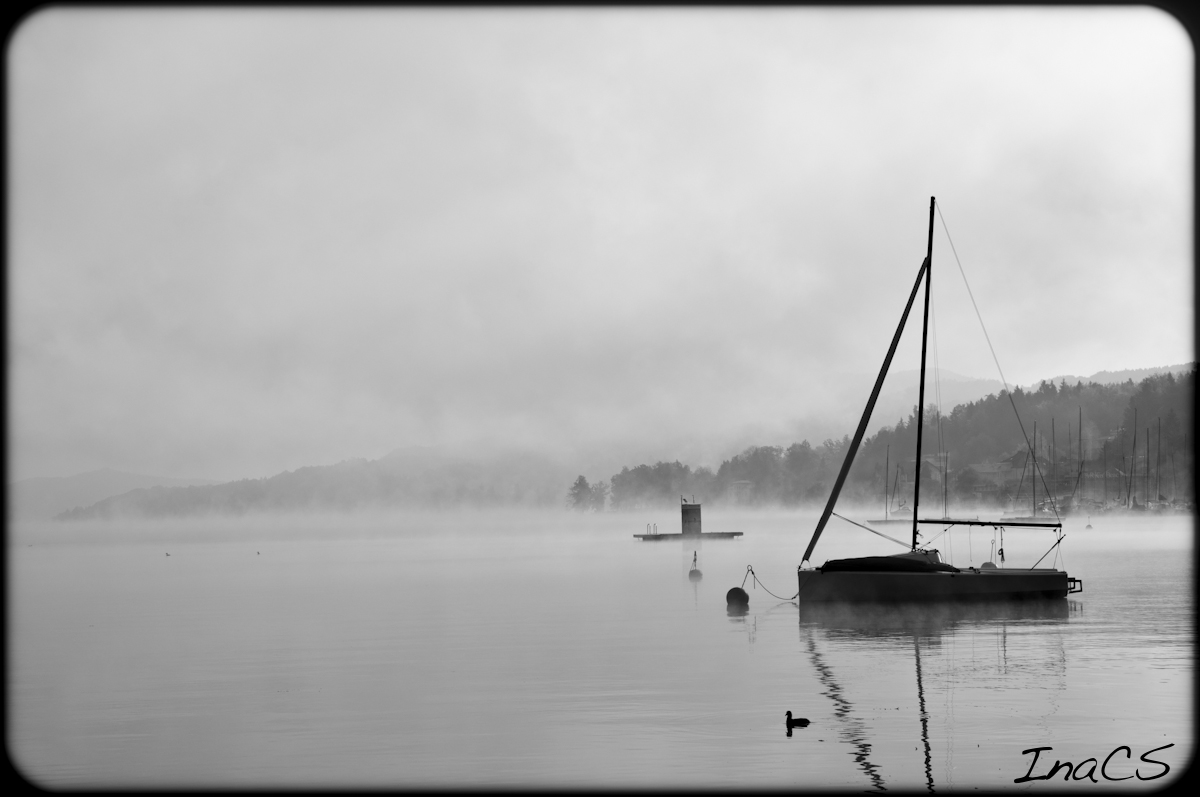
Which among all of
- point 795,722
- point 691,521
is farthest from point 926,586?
point 691,521

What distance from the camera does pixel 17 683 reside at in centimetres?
3145

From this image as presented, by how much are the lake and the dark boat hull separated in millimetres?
494

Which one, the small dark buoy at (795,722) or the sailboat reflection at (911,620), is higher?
the small dark buoy at (795,722)

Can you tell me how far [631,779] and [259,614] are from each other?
121 ft

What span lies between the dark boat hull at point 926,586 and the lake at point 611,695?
49 cm

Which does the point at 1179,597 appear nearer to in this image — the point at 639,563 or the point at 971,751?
the point at 971,751

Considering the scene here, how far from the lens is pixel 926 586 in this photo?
3647 centimetres

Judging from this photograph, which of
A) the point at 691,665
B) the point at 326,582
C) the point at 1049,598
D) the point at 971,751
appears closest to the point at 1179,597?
the point at 1049,598

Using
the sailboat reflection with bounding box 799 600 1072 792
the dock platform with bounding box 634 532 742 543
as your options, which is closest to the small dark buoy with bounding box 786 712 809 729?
the sailboat reflection with bounding box 799 600 1072 792

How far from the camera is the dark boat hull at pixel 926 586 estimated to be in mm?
36562

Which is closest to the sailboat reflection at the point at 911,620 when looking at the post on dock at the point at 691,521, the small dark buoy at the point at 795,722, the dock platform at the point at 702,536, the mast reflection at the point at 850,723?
the mast reflection at the point at 850,723
